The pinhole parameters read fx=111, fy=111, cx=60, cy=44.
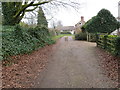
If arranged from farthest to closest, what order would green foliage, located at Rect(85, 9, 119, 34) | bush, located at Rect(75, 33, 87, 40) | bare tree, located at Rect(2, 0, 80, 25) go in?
bush, located at Rect(75, 33, 87, 40) → green foliage, located at Rect(85, 9, 119, 34) → bare tree, located at Rect(2, 0, 80, 25)

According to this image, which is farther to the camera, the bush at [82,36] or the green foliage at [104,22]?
the bush at [82,36]

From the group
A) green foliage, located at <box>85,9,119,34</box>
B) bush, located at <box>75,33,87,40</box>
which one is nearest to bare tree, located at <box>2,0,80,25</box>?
green foliage, located at <box>85,9,119,34</box>

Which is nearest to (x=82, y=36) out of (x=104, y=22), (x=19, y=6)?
(x=104, y=22)

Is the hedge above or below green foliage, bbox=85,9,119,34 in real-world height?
below

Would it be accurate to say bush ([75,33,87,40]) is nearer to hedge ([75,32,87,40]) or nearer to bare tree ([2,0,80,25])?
hedge ([75,32,87,40])

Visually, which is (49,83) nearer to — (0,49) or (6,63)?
(6,63)

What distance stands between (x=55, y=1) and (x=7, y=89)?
1048cm

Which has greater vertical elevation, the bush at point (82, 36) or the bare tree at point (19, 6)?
the bare tree at point (19, 6)

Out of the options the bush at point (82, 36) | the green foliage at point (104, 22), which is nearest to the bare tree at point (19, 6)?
the green foliage at point (104, 22)

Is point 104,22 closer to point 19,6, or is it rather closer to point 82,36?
point 82,36

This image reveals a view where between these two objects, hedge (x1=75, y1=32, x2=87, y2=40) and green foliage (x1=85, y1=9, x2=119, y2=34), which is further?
hedge (x1=75, y1=32, x2=87, y2=40)

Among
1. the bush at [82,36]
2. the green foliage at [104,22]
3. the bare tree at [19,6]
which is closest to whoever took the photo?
the bare tree at [19,6]

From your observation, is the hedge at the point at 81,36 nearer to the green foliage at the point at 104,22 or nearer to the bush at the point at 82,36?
the bush at the point at 82,36

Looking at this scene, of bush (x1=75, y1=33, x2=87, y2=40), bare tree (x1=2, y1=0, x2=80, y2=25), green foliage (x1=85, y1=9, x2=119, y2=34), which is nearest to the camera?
bare tree (x1=2, y1=0, x2=80, y2=25)
